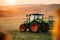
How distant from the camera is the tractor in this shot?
125 centimetres

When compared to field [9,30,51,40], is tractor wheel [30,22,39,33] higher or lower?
higher

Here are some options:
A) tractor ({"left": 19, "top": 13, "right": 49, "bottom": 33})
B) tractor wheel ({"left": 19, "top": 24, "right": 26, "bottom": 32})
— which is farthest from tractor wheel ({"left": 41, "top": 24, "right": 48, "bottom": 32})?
tractor wheel ({"left": 19, "top": 24, "right": 26, "bottom": 32})

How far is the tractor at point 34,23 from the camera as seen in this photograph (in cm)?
125

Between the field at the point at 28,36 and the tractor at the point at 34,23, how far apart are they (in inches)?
1.5

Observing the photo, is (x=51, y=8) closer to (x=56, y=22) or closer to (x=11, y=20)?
(x=56, y=22)

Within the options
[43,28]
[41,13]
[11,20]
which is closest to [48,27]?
[43,28]

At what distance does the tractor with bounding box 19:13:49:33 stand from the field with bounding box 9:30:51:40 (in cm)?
4

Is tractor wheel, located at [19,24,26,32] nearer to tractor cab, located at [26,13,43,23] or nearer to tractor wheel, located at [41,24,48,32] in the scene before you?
tractor cab, located at [26,13,43,23]

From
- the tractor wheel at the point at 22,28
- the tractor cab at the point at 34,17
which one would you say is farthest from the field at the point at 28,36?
the tractor cab at the point at 34,17

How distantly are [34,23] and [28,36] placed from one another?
135mm

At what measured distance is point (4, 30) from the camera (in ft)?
4.17

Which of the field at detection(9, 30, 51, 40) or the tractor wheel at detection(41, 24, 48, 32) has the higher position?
the tractor wheel at detection(41, 24, 48, 32)

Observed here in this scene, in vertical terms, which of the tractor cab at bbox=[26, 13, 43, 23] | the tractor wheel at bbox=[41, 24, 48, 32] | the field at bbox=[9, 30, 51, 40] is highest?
the tractor cab at bbox=[26, 13, 43, 23]

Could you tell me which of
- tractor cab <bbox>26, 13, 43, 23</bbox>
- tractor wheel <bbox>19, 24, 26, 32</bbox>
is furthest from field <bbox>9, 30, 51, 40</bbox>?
tractor cab <bbox>26, 13, 43, 23</bbox>
